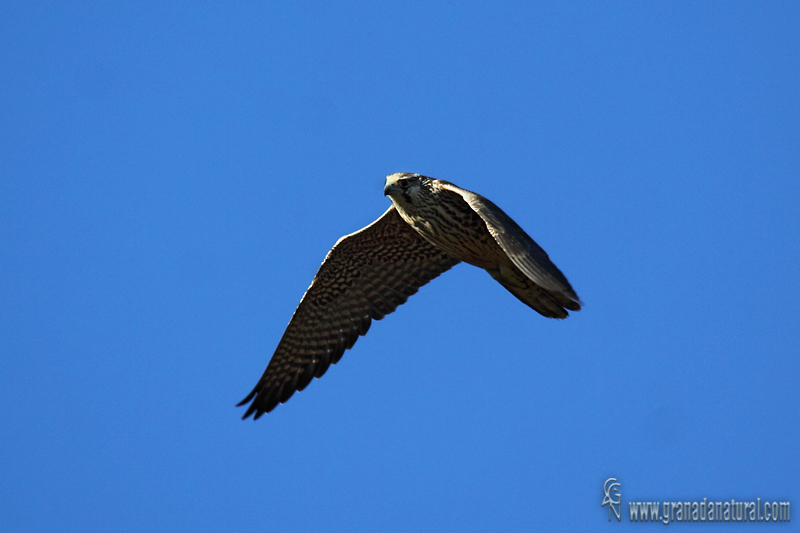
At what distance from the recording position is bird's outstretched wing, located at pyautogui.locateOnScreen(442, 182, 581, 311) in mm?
8875

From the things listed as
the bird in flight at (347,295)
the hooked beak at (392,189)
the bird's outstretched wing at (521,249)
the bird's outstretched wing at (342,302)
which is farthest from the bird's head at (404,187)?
the bird's outstretched wing at (342,302)

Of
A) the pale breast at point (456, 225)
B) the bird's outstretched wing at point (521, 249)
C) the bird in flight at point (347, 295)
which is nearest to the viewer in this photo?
the bird's outstretched wing at point (521, 249)

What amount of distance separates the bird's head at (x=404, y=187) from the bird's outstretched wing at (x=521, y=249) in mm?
1015

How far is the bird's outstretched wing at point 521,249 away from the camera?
8875mm

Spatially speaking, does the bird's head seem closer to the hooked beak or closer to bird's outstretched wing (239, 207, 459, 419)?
the hooked beak

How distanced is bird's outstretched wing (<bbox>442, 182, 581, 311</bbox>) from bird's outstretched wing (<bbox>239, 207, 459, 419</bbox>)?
8.76 feet

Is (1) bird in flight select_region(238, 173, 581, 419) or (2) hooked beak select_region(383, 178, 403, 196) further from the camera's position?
(1) bird in flight select_region(238, 173, 581, 419)

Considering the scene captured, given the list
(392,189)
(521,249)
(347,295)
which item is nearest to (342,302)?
(347,295)

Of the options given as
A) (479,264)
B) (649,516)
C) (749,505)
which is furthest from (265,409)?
(749,505)

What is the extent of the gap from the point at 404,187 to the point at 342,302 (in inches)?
97.3

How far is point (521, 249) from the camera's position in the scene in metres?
9.28

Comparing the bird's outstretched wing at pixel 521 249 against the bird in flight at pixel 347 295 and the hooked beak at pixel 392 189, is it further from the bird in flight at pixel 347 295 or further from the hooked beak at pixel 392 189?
the bird in flight at pixel 347 295

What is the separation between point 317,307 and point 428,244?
182 centimetres

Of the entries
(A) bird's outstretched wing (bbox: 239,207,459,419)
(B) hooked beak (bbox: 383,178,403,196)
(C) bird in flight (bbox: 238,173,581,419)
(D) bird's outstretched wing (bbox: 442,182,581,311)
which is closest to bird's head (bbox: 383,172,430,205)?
(B) hooked beak (bbox: 383,178,403,196)
